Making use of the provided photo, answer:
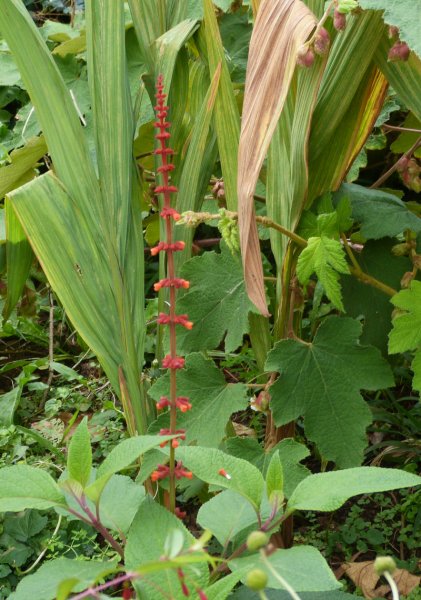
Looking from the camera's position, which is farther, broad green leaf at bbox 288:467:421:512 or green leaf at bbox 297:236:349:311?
green leaf at bbox 297:236:349:311

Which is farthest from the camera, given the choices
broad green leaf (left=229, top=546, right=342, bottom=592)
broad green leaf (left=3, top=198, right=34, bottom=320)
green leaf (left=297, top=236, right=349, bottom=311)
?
broad green leaf (left=3, top=198, right=34, bottom=320)

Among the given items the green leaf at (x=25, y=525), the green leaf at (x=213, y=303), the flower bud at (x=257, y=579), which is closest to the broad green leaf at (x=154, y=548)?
the flower bud at (x=257, y=579)

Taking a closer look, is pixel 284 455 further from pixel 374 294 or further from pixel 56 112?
pixel 56 112

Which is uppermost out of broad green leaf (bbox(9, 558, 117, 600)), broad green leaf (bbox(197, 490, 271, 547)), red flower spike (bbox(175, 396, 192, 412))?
red flower spike (bbox(175, 396, 192, 412))

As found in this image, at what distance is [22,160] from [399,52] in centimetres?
88

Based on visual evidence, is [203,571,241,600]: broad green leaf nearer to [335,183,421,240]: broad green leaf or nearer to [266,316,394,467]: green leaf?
[266,316,394,467]: green leaf

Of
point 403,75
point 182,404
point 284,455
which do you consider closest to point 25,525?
point 284,455

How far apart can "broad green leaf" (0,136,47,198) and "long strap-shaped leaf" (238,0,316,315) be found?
25.5 inches

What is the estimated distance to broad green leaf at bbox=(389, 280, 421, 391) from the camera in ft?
4.49

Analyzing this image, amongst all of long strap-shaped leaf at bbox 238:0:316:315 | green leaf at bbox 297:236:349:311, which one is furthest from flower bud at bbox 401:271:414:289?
long strap-shaped leaf at bbox 238:0:316:315

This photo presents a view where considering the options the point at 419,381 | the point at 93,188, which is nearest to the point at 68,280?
the point at 93,188

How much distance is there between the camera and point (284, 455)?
4.34 feet

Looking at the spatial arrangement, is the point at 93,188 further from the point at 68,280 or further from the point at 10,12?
the point at 10,12

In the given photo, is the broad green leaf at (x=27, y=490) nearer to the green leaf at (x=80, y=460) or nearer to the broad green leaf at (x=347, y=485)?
the green leaf at (x=80, y=460)
